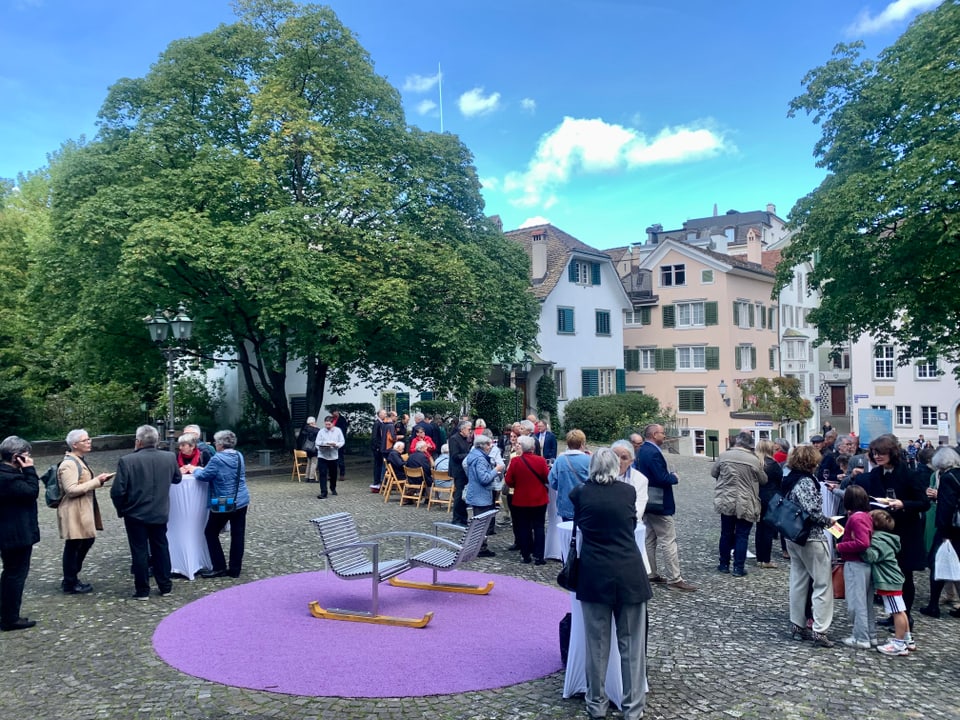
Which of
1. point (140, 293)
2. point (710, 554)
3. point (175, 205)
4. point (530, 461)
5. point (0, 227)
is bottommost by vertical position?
point (710, 554)

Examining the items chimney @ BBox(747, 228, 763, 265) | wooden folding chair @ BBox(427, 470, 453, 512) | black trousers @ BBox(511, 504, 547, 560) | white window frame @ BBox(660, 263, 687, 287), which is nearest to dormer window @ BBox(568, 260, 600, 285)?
white window frame @ BBox(660, 263, 687, 287)

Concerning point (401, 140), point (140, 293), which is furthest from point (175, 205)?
point (401, 140)

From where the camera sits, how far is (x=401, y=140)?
23750 millimetres

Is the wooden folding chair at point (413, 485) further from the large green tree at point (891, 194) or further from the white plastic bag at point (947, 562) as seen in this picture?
the large green tree at point (891, 194)

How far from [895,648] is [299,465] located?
17787mm

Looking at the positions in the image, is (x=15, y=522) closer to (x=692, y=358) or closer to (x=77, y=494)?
(x=77, y=494)

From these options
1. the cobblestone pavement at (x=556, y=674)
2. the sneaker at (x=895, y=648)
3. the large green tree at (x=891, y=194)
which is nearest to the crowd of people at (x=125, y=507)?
the cobblestone pavement at (x=556, y=674)

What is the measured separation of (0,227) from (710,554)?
34.4 meters

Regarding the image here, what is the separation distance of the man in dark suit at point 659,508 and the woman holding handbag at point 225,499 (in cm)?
478

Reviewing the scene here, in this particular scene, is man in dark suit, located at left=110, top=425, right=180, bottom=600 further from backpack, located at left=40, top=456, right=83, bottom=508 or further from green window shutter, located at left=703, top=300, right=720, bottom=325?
green window shutter, located at left=703, top=300, right=720, bottom=325

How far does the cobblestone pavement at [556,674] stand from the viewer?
5.54m

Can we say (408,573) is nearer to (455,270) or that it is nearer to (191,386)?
(455,270)

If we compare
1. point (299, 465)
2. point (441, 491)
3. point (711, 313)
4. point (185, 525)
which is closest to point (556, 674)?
point (185, 525)

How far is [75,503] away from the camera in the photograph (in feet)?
27.7
